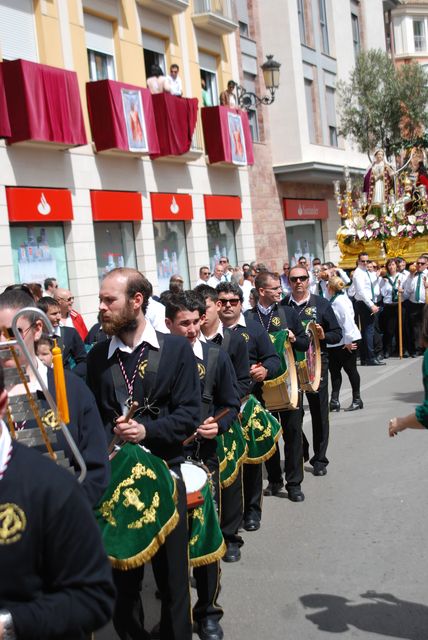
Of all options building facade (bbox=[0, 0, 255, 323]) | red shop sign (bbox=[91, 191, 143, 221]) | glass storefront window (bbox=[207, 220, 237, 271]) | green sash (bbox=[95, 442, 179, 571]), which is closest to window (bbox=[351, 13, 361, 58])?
building facade (bbox=[0, 0, 255, 323])

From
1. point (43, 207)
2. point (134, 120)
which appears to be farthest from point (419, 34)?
point (43, 207)

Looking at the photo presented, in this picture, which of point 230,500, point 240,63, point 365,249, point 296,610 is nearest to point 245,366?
point 230,500

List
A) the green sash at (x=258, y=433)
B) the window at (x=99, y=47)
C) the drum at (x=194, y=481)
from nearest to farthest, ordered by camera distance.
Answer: the drum at (x=194, y=481) < the green sash at (x=258, y=433) < the window at (x=99, y=47)

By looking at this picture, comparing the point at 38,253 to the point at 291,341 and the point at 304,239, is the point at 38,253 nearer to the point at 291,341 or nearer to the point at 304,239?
the point at 291,341

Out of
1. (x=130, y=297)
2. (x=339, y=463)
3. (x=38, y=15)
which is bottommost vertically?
(x=339, y=463)

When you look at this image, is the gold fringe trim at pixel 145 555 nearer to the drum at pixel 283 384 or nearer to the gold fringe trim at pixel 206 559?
the gold fringe trim at pixel 206 559

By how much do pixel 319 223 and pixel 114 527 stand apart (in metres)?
30.4

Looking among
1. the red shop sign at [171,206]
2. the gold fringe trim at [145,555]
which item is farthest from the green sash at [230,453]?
the red shop sign at [171,206]

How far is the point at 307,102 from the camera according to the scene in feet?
106

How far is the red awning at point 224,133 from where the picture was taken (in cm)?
2403

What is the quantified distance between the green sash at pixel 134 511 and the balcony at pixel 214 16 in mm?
21722

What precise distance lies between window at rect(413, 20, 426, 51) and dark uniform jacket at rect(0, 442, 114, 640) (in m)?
57.1

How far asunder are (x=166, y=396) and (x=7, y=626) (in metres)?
2.29

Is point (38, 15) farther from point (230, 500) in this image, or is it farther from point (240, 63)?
point (230, 500)
